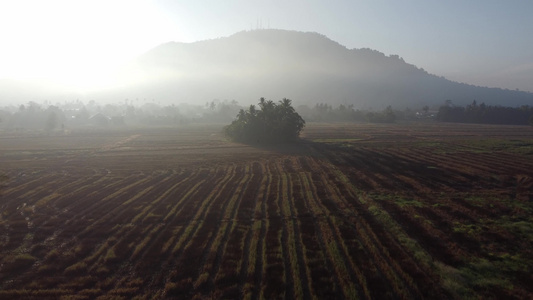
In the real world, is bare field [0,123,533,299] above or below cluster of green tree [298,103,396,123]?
below

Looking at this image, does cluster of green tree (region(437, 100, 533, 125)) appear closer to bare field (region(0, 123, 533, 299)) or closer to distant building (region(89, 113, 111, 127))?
bare field (region(0, 123, 533, 299))

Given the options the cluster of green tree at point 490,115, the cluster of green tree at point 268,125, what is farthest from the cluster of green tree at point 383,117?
the cluster of green tree at point 268,125

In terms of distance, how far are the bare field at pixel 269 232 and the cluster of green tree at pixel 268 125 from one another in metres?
26.6

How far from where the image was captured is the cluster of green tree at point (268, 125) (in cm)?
6419

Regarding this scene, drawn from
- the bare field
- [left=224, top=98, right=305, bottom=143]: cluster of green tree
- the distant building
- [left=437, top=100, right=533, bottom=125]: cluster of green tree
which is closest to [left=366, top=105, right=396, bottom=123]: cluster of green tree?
[left=437, top=100, right=533, bottom=125]: cluster of green tree

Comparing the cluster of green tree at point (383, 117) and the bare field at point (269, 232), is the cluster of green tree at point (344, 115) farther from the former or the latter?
the bare field at point (269, 232)

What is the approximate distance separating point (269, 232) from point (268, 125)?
46.4 m

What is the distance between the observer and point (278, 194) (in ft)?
88.1

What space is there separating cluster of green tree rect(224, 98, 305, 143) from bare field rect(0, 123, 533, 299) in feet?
87.4

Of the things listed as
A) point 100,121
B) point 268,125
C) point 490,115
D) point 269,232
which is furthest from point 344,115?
point 269,232

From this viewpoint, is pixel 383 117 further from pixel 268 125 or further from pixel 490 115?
pixel 268 125

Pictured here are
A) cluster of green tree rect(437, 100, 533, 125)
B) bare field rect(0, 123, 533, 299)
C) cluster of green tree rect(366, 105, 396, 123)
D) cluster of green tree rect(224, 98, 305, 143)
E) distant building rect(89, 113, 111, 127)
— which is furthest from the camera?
distant building rect(89, 113, 111, 127)

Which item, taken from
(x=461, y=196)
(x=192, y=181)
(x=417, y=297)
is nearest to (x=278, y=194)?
(x=192, y=181)

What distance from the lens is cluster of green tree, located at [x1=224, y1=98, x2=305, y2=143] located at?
211ft
